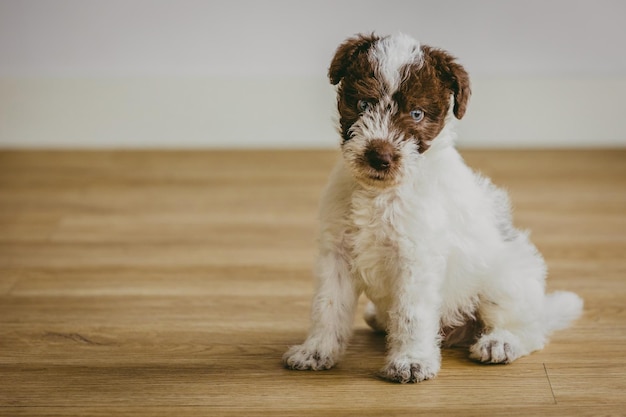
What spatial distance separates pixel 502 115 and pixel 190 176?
154 centimetres

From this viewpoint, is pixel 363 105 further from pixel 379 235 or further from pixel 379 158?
pixel 379 235

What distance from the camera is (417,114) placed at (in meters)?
2.28

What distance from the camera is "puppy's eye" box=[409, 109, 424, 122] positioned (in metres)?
2.27

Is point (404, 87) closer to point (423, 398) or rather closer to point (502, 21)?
point (423, 398)

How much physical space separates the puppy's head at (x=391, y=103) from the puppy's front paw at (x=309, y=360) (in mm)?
463

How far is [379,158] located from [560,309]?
855 mm

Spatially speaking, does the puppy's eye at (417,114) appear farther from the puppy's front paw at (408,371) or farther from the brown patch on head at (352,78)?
the puppy's front paw at (408,371)

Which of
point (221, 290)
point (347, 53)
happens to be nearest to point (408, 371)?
point (347, 53)

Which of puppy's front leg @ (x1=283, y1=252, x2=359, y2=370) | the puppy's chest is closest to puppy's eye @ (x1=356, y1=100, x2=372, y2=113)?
the puppy's chest

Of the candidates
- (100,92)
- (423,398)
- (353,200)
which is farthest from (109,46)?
(423,398)

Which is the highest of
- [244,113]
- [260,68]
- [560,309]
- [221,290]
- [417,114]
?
[417,114]

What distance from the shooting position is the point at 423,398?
2.30 meters

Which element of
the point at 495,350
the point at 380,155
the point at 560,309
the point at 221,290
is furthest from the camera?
the point at 221,290

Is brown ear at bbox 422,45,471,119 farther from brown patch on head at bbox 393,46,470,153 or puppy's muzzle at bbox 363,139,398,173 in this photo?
puppy's muzzle at bbox 363,139,398,173
